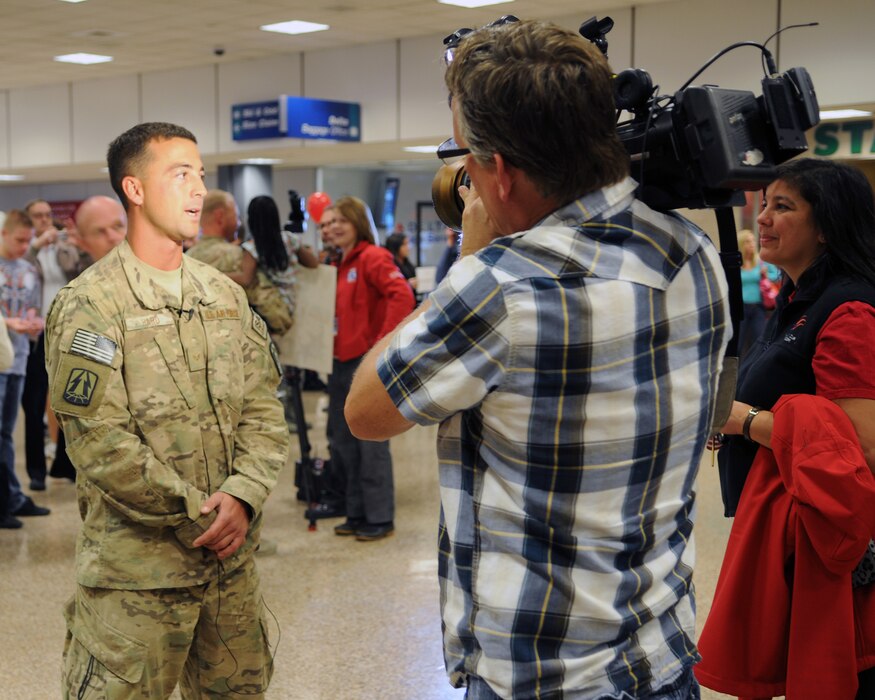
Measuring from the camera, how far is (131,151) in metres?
2.09

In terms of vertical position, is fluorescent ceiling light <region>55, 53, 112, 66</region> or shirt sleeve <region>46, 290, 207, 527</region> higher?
fluorescent ceiling light <region>55, 53, 112, 66</region>

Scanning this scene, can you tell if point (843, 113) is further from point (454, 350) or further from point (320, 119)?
point (454, 350)

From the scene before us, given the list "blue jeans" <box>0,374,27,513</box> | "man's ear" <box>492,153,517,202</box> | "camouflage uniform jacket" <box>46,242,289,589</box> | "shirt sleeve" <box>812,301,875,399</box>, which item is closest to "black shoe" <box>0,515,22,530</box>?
"blue jeans" <box>0,374,27,513</box>

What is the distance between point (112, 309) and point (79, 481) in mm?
387

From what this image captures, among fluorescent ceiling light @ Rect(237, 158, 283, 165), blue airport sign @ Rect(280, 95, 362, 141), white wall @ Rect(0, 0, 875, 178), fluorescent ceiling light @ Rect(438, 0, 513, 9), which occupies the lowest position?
fluorescent ceiling light @ Rect(237, 158, 283, 165)

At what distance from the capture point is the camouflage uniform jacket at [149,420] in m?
1.88

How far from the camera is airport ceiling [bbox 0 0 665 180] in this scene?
767 cm

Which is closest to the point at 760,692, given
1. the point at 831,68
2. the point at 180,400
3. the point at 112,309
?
the point at 180,400

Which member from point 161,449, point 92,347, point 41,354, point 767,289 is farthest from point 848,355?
point 767,289

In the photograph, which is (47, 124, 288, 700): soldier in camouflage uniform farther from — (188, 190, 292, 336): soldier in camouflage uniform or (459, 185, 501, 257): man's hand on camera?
(188, 190, 292, 336): soldier in camouflage uniform

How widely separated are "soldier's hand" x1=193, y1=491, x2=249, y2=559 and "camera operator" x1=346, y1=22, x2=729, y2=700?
0.86 meters

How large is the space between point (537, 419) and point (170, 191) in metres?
1.24

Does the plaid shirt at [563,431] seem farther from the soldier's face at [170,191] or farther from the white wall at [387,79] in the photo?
the white wall at [387,79]

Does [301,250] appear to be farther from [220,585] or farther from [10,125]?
[10,125]
